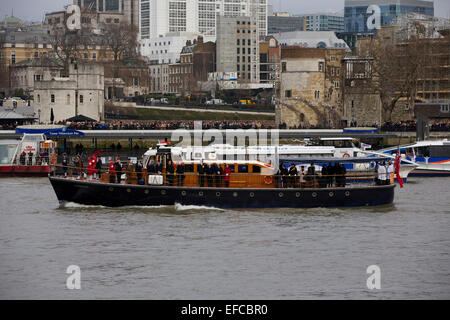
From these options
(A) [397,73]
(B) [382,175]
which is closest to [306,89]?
(A) [397,73]

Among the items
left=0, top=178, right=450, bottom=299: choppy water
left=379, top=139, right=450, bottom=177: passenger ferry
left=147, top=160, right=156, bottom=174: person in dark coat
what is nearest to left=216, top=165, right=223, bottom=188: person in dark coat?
left=0, top=178, right=450, bottom=299: choppy water

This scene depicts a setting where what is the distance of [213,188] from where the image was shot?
138ft

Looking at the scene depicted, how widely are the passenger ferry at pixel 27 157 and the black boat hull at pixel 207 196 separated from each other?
54.6ft

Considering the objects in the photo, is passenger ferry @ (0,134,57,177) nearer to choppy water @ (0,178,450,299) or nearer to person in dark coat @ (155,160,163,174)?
choppy water @ (0,178,450,299)

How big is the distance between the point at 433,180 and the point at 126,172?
77.4 ft

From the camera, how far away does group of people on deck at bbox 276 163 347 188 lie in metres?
42.7

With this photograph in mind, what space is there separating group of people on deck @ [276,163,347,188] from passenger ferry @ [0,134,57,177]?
2073 centimetres

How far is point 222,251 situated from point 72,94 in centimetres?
5893

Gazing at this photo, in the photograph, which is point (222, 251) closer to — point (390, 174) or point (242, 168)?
point (242, 168)

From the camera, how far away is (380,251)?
3409cm

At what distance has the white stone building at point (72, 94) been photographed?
89.7 m

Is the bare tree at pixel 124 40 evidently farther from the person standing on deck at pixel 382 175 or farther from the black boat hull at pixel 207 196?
the person standing on deck at pixel 382 175
